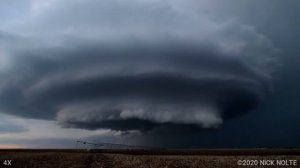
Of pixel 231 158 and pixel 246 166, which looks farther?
pixel 231 158

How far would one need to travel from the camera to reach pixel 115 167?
5122 cm

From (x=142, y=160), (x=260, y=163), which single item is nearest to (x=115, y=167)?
(x=142, y=160)

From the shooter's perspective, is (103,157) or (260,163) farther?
(103,157)

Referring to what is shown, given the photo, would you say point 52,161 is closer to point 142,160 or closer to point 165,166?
point 142,160

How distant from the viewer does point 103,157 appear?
180 feet

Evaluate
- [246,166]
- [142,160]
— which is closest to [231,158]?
[246,166]

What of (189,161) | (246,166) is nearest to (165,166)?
(189,161)

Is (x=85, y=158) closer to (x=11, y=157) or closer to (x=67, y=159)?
(x=67, y=159)

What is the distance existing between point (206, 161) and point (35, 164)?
25.2 meters

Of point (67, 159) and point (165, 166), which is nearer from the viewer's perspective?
point (165, 166)

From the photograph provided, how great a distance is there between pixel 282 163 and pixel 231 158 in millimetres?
7075

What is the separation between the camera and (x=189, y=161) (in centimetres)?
5159

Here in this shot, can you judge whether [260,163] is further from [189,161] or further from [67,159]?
[67,159]

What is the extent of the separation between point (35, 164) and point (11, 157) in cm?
508
